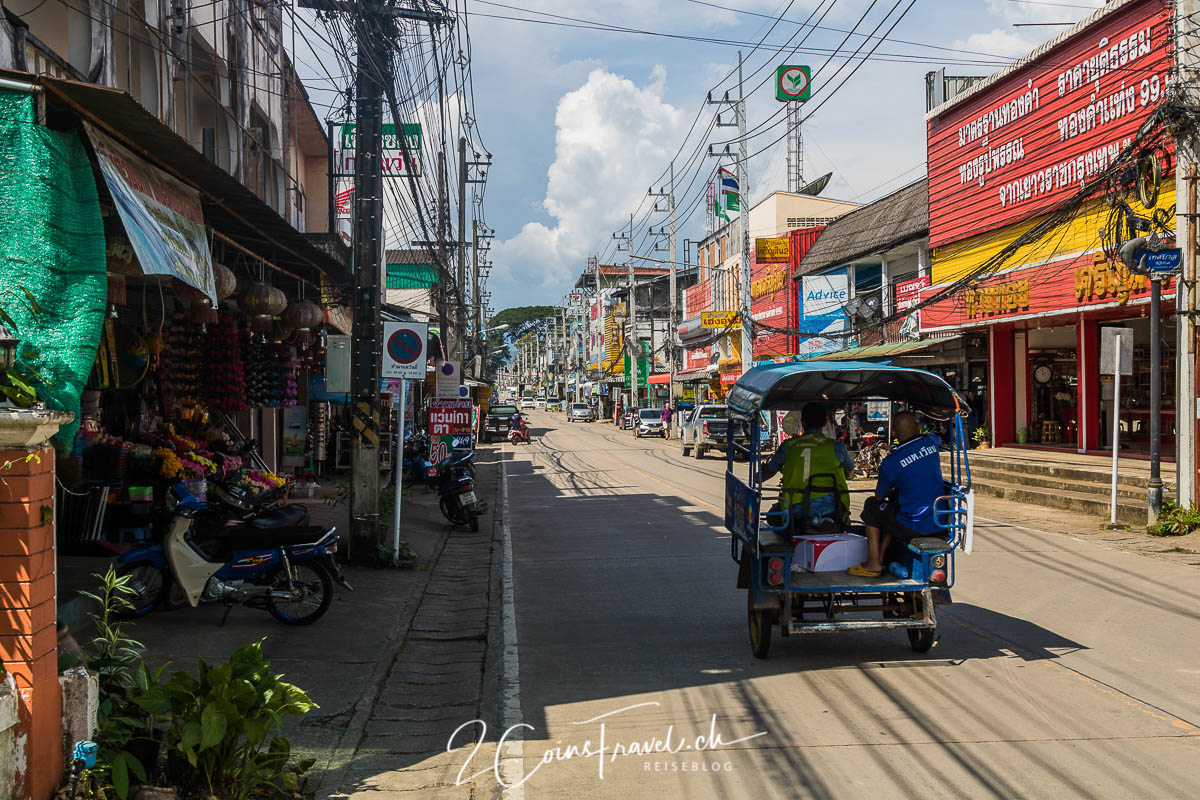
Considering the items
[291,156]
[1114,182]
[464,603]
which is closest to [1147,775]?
[464,603]

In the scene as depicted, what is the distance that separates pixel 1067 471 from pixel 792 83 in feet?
42.4

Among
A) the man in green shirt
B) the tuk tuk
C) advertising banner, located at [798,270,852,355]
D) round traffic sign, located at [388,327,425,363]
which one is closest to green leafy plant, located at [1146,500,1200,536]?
the tuk tuk

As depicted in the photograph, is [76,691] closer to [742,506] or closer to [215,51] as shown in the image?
[742,506]

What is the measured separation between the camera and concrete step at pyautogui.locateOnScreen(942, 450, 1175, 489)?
16.2 m

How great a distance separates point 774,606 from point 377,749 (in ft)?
10.4

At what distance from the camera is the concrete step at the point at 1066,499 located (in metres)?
15.1

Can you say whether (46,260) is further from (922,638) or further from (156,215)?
(922,638)

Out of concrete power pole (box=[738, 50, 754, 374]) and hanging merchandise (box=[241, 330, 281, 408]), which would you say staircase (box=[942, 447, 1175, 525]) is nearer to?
concrete power pole (box=[738, 50, 754, 374])

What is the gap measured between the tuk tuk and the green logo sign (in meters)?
17.9

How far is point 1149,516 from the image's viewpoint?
46.4 ft

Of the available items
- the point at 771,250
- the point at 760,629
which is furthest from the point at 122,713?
the point at 771,250

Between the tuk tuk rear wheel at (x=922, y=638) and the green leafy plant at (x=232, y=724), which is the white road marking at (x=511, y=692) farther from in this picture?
the tuk tuk rear wheel at (x=922, y=638)

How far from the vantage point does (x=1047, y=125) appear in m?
20.0

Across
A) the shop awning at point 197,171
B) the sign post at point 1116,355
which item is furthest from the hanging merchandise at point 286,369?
the sign post at point 1116,355
